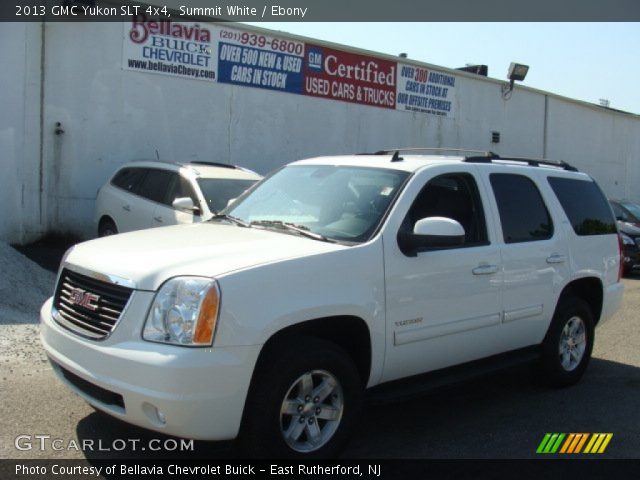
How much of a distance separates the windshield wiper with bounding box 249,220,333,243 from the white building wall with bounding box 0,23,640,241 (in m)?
8.22

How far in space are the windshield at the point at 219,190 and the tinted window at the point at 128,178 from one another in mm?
1582

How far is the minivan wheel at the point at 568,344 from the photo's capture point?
19.2 ft

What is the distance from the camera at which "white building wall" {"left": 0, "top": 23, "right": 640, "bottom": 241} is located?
455 inches

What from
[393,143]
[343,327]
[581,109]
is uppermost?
[581,109]

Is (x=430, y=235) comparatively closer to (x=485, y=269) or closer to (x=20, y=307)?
(x=485, y=269)

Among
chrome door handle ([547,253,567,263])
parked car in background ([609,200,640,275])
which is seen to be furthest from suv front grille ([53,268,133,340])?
parked car in background ([609,200,640,275])

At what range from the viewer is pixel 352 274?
415cm

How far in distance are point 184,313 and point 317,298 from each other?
0.78m

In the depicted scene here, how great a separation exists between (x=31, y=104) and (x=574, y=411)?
32.8 ft

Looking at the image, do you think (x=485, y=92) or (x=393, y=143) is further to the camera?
(x=485, y=92)

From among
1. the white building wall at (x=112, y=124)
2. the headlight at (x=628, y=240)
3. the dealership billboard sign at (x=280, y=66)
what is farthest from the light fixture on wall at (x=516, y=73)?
the headlight at (x=628, y=240)

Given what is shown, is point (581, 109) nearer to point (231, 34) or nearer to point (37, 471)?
point (231, 34)

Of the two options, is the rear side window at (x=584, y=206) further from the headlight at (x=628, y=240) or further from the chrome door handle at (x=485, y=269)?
the headlight at (x=628, y=240)

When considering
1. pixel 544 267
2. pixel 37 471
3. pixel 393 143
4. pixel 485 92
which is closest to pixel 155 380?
pixel 37 471
